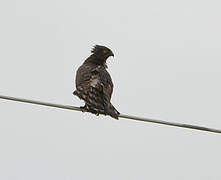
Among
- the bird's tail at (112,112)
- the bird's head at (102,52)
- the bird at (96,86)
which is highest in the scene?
the bird's head at (102,52)

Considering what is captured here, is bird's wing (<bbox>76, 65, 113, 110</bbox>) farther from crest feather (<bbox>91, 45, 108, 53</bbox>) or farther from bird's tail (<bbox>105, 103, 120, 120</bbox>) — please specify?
crest feather (<bbox>91, 45, 108, 53</bbox>)

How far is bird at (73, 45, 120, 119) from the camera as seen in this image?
31.2 feet

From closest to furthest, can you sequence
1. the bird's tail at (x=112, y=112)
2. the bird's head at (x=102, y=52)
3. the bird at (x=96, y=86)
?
the bird's tail at (x=112, y=112)
the bird at (x=96, y=86)
the bird's head at (x=102, y=52)

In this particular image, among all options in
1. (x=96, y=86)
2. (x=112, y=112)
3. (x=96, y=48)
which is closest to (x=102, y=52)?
(x=96, y=48)

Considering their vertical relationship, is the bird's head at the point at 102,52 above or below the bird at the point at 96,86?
above

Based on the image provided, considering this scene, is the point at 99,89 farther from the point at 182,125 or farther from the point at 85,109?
the point at 182,125

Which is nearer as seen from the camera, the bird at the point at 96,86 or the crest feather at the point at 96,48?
the bird at the point at 96,86

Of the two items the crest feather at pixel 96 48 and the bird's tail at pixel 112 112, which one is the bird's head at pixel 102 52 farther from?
the bird's tail at pixel 112 112

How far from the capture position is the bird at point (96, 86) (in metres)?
9.52

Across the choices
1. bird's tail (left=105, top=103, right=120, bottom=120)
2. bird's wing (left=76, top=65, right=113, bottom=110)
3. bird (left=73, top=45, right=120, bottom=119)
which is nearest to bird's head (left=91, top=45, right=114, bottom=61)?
bird (left=73, top=45, right=120, bottom=119)

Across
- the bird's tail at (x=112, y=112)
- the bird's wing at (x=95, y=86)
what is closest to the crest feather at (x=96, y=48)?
the bird's wing at (x=95, y=86)

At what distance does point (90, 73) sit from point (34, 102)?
3.49 meters

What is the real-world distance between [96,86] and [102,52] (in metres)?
2.39

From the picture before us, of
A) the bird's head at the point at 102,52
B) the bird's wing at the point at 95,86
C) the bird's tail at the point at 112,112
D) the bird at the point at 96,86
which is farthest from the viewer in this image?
the bird's head at the point at 102,52
